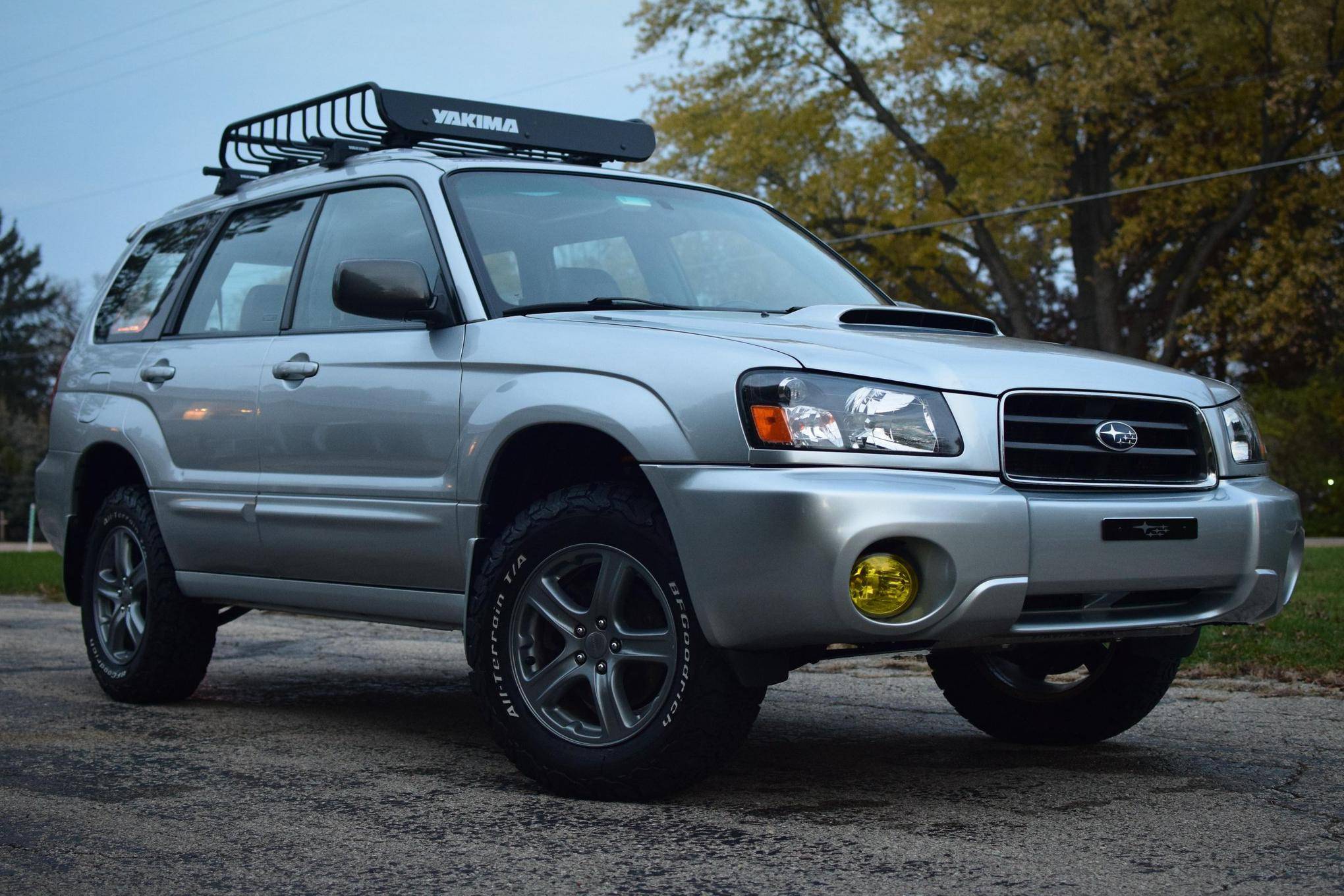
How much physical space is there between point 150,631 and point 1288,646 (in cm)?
517

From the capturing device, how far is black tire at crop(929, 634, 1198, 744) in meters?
4.96

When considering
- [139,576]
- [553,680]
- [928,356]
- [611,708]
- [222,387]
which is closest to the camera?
[928,356]

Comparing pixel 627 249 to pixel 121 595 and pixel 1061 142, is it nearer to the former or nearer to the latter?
pixel 121 595

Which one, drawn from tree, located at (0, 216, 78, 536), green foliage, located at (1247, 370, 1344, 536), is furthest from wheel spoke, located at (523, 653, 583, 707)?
tree, located at (0, 216, 78, 536)

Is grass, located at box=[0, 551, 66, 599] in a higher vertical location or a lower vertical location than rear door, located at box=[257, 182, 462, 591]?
lower

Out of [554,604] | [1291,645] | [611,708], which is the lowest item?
[1291,645]

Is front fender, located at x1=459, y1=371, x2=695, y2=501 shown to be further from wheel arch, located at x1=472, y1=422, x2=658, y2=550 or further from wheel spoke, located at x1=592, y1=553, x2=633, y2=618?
wheel spoke, located at x1=592, y1=553, x2=633, y2=618

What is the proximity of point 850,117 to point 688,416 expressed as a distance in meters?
28.5

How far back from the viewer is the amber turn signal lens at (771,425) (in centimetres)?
379

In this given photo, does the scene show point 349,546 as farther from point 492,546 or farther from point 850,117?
point 850,117

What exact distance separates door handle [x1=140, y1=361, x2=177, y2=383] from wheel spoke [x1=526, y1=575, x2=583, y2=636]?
2379 mm

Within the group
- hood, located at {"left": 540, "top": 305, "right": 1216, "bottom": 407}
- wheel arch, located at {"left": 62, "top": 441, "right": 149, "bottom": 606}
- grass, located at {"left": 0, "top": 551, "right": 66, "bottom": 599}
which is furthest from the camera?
grass, located at {"left": 0, "top": 551, "right": 66, "bottom": 599}

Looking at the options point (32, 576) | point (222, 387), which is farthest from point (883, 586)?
point (32, 576)

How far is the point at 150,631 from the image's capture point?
239 inches
